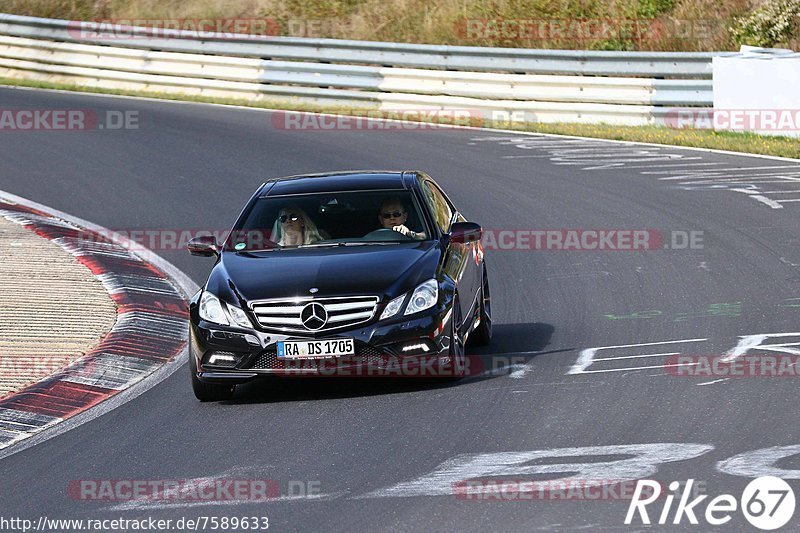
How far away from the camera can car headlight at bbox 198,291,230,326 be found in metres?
9.63

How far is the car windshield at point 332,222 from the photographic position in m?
10.6

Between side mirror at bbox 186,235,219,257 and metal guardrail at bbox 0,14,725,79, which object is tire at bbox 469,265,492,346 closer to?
side mirror at bbox 186,235,219,257

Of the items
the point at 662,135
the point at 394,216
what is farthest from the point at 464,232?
the point at 662,135

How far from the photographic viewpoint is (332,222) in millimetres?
10766

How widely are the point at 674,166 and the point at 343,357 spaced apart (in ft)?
39.5

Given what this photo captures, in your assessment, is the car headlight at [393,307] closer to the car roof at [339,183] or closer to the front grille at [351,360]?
the front grille at [351,360]

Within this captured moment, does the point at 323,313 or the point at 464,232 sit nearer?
the point at 323,313

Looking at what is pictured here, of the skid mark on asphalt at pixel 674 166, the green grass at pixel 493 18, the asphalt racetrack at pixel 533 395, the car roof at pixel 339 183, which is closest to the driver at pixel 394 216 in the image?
the car roof at pixel 339 183

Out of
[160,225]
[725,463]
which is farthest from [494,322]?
[160,225]

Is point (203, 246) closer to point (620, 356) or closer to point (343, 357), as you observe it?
point (343, 357)

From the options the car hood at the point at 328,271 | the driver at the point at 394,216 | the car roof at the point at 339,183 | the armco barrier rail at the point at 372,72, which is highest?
the armco barrier rail at the point at 372,72

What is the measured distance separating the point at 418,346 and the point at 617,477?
101 inches

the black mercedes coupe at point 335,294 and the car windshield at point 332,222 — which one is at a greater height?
the car windshield at point 332,222

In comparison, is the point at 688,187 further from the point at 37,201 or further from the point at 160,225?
the point at 37,201
